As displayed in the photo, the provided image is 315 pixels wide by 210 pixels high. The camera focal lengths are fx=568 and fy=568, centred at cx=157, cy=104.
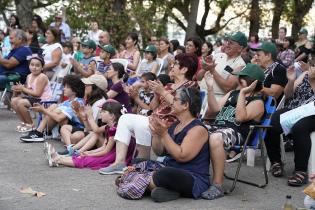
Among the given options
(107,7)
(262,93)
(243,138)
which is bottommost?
(243,138)

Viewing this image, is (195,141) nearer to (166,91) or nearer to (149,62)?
(166,91)

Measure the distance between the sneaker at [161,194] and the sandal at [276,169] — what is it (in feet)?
5.55

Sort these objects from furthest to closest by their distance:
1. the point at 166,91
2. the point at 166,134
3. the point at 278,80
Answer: the point at 278,80
the point at 166,91
the point at 166,134

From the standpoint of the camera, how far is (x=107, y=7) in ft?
54.4

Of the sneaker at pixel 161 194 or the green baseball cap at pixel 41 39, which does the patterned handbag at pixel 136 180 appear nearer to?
the sneaker at pixel 161 194

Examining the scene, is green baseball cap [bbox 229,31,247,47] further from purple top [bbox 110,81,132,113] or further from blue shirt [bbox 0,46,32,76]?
blue shirt [bbox 0,46,32,76]

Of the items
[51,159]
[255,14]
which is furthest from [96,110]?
[255,14]

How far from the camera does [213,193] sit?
5.49 m

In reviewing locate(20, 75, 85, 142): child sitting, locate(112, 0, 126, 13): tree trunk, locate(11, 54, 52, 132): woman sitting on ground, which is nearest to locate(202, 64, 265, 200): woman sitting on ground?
locate(20, 75, 85, 142): child sitting

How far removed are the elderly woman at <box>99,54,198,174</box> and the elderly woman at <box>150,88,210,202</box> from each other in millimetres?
666

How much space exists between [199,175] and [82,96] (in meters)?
3.12

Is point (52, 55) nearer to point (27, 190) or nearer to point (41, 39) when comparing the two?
point (41, 39)

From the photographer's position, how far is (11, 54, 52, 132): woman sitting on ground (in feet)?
29.3

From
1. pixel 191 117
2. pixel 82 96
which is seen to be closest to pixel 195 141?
pixel 191 117
